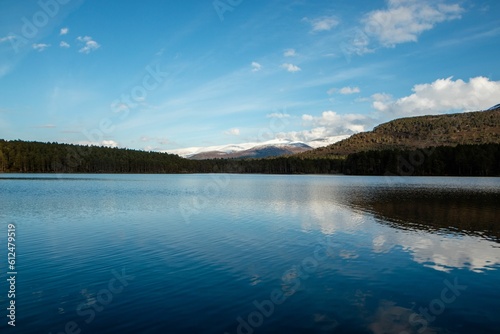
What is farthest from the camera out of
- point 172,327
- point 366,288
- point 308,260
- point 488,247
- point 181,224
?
point 181,224

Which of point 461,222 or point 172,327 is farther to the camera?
point 461,222

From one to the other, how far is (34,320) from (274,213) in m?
34.3

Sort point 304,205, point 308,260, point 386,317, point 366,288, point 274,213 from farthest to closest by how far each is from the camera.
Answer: point 304,205, point 274,213, point 308,260, point 366,288, point 386,317

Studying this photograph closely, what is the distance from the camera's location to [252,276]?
64.6ft

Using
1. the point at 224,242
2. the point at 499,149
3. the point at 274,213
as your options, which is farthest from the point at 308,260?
the point at 499,149

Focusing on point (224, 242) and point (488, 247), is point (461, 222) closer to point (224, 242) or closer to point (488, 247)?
point (488, 247)

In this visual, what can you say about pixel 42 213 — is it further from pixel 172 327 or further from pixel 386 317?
pixel 386 317

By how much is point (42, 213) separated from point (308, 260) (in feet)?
113

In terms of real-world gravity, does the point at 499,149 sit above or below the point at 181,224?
above

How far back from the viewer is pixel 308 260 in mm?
23234

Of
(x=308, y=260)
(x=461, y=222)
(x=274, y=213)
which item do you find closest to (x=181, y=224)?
(x=274, y=213)

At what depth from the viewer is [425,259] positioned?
78.0ft

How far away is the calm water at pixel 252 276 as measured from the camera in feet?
45.8

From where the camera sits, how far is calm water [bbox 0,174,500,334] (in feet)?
45.8
